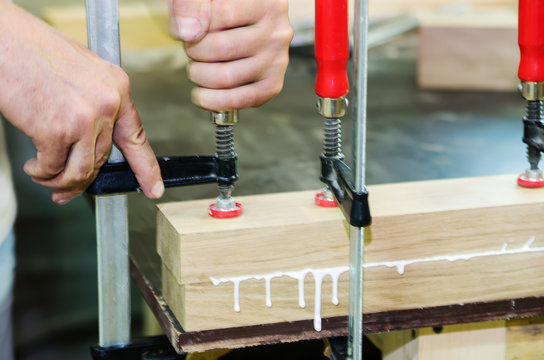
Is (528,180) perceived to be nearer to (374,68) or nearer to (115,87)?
(115,87)

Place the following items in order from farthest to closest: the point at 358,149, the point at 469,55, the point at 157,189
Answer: the point at 469,55 < the point at 157,189 < the point at 358,149

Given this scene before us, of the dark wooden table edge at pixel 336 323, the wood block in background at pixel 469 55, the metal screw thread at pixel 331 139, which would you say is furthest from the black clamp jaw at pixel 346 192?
the wood block in background at pixel 469 55

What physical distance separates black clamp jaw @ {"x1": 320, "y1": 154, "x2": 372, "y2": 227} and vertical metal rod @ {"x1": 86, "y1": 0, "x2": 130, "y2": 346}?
0.21 meters

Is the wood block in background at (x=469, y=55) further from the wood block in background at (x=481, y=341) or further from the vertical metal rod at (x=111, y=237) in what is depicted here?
the vertical metal rod at (x=111, y=237)

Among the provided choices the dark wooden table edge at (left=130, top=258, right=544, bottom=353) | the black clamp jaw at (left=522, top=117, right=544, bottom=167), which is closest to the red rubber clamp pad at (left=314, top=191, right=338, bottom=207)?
the dark wooden table edge at (left=130, top=258, right=544, bottom=353)

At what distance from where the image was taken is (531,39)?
0.78m

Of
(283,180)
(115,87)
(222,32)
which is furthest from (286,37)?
(283,180)

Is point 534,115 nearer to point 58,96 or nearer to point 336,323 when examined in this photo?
point 336,323

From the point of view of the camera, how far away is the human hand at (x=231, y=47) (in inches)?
27.5

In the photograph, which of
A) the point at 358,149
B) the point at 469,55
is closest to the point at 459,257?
the point at 358,149

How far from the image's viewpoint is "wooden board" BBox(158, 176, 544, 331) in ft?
2.41

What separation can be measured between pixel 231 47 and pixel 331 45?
0.30 ft

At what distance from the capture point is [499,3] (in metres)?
2.38

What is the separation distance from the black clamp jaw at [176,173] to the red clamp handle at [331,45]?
117mm
